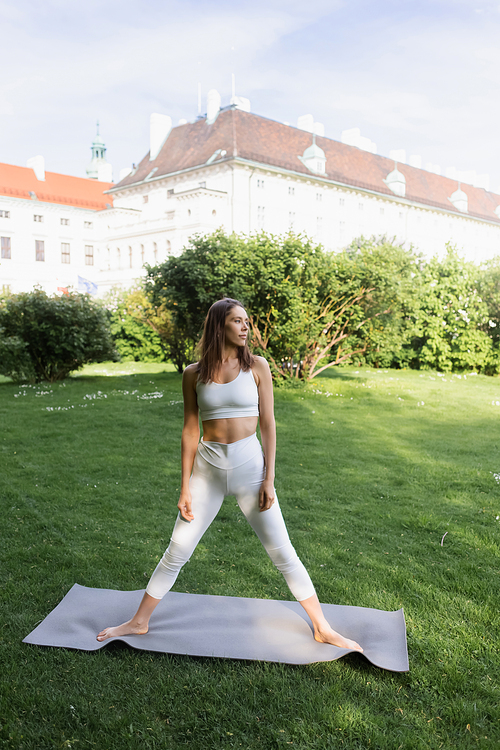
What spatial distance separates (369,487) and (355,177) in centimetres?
5532

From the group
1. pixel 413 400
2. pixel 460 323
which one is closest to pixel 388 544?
pixel 413 400

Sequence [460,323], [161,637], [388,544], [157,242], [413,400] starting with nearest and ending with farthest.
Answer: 1. [161,637]
2. [388,544]
3. [413,400]
4. [460,323]
5. [157,242]

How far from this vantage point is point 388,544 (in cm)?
495

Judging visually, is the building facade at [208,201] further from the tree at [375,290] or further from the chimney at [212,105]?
the tree at [375,290]

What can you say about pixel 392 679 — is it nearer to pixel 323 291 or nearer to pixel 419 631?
pixel 419 631

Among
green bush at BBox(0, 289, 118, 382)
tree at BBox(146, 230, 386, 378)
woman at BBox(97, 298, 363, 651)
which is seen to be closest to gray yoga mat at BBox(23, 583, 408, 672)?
woman at BBox(97, 298, 363, 651)

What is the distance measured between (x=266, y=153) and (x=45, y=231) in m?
23.2

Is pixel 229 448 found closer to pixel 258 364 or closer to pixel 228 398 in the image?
pixel 228 398

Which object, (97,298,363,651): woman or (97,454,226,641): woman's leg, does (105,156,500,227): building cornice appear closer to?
(97,298,363,651): woman

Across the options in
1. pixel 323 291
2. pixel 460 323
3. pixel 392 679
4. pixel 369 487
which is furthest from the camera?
pixel 460 323

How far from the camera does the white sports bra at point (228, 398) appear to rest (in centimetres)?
319

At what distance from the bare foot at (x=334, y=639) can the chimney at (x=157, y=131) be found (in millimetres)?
57420

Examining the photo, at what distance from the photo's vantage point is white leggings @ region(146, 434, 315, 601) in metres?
3.21

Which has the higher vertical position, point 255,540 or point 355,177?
point 355,177
